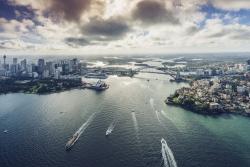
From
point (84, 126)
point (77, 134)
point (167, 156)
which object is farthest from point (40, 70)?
point (167, 156)

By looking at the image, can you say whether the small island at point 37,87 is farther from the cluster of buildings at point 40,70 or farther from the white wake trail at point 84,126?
the white wake trail at point 84,126

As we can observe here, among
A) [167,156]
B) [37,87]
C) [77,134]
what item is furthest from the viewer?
[37,87]

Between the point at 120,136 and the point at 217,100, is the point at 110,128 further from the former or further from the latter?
the point at 217,100

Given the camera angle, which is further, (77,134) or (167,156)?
(77,134)

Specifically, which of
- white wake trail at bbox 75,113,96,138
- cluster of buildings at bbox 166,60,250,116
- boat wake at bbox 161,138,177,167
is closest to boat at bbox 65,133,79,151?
white wake trail at bbox 75,113,96,138

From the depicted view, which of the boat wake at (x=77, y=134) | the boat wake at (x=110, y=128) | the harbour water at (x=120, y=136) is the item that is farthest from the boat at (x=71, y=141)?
the boat wake at (x=110, y=128)

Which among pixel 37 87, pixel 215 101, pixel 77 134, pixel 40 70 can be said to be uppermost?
pixel 40 70

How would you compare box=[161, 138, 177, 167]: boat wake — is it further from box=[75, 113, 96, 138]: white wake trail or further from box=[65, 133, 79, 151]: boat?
box=[75, 113, 96, 138]: white wake trail
